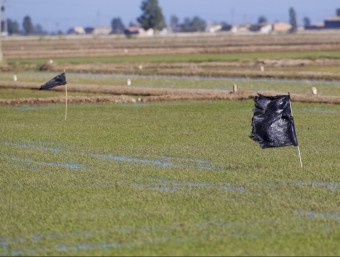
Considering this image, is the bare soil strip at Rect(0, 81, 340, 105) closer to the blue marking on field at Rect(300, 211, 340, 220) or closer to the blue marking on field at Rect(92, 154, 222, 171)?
the blue marking on field at Rect(92, 154, 222, 171)

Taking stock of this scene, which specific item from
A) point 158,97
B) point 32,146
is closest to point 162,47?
point 158,97

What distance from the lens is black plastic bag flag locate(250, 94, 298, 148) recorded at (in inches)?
656

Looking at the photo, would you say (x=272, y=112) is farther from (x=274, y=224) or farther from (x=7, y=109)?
(x=7, y=109)

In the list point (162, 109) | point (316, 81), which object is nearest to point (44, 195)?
point (162, 109)

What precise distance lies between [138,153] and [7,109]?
13.0 m

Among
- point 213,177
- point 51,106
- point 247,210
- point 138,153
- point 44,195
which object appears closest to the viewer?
point 247,210

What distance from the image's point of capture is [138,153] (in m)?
19.5

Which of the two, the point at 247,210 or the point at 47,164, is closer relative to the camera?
the point at 247,210

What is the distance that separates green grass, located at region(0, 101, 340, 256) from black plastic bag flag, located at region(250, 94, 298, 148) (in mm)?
567

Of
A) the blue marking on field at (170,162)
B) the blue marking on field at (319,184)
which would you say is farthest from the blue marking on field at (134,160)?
the blue marking on field at (319,184)

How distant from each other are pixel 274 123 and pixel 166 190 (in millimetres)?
2658

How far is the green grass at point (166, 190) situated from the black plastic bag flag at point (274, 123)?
22.3 inches

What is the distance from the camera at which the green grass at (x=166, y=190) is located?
11609 mm

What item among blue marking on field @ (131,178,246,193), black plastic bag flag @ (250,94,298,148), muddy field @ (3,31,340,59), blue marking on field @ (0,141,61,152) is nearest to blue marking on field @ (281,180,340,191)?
blue marking on field @ (131,178,246,193)
